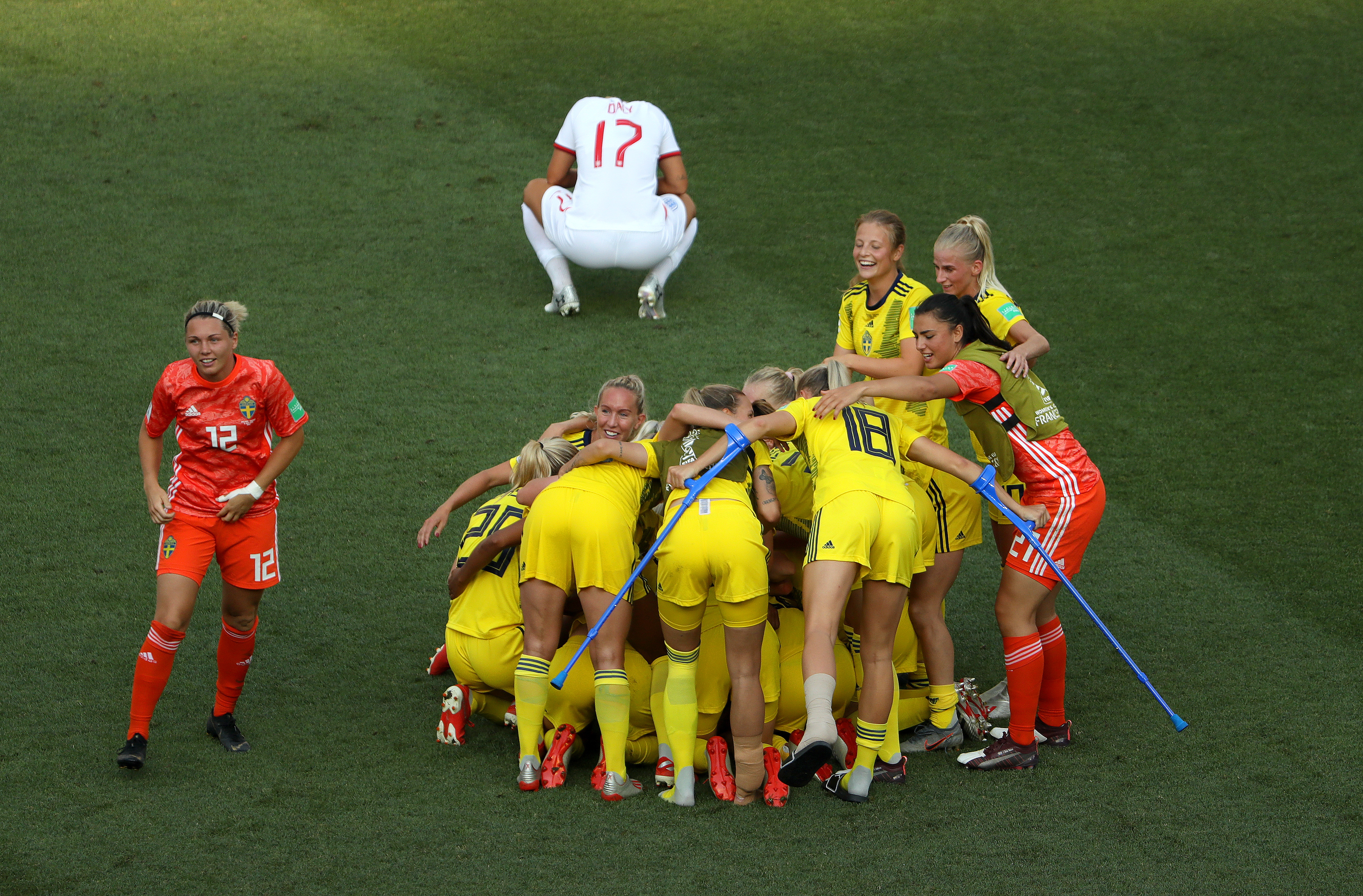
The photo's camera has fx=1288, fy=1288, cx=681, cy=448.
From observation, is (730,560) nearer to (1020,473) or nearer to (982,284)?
(1020,473)

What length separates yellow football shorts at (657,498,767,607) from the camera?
408 centimetres

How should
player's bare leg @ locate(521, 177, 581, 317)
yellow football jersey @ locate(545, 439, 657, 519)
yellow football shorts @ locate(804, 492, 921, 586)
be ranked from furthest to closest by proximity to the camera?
player's bare leg @ locate(521, 177, 581, 317)
yellow football jersey @ locate(545, 439, 657, 519)
yellow football shorts @ locate(804, 492, 921, 586)

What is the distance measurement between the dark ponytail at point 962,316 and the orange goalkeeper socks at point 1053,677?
1.04 m


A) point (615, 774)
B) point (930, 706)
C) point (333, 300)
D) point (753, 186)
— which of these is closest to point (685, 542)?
point (615, 774)

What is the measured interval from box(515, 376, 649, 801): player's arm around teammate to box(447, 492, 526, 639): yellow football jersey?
252mm

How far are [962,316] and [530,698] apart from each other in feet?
6.40

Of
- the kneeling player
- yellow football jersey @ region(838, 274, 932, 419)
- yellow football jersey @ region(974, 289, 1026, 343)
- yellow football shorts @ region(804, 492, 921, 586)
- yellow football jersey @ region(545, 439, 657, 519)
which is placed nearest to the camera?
yellow football shorts @ region(804, 492, 921, 586)

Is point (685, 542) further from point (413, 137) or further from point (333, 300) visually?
point (413, 137)

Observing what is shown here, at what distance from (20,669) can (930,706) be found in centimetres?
339

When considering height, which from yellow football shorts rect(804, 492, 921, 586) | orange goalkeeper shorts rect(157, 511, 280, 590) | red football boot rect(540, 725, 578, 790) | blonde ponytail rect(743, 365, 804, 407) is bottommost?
red football boot rect(540, 725, 578, 790)

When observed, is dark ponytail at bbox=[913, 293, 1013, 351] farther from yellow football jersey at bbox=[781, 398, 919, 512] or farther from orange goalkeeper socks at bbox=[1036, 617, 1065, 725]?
orange goalkeeper socks at bbox=[1036, 617, 1065, 725]

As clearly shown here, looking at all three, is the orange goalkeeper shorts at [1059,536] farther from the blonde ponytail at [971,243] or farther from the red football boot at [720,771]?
the red football boot at [720,771]

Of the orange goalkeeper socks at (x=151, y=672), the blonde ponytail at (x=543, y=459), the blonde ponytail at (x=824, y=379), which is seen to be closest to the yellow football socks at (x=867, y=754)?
the blonde ponytail at (x=824, y=379)

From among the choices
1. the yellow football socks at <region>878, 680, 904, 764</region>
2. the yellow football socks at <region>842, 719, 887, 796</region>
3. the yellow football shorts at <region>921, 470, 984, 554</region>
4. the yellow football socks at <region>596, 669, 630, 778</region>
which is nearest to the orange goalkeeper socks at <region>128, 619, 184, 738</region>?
the yellow football socks at <region>596, 669, 630, 778</region>
